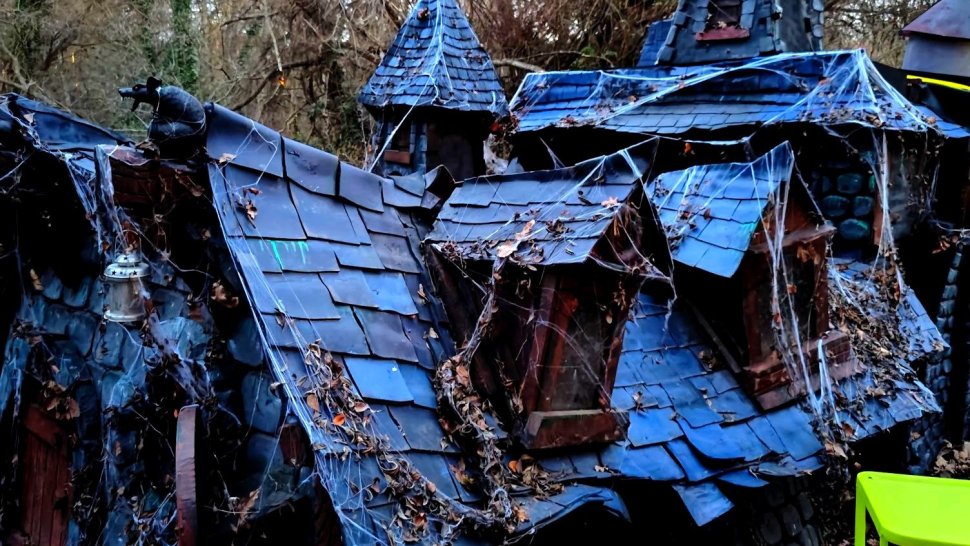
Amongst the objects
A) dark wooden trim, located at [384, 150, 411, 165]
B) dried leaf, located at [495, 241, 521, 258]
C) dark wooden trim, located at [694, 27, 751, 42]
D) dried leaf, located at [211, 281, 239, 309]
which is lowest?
dried leaf, located at [211, 281, 239, 309]

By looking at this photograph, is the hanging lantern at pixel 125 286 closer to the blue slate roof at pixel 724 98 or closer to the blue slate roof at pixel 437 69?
the blue slate roof at pixel 437 69

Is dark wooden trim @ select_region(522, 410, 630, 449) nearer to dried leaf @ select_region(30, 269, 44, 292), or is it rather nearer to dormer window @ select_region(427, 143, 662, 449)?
dormer window @ select_region(427, 143, 662, 449)

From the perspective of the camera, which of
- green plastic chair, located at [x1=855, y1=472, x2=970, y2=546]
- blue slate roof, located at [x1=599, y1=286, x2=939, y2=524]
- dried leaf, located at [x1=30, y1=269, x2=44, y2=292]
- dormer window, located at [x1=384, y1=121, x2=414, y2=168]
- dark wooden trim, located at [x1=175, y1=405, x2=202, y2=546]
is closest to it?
dark wooden trim, located at [x1=175, y1=405, x2=202, y2=546]

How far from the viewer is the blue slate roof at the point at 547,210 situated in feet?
13.7

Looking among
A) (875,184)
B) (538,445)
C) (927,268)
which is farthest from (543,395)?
(927,268)

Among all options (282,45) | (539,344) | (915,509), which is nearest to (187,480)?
(539,344)

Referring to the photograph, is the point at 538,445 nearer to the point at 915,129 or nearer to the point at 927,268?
the point at 915,129

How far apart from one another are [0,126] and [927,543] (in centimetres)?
538

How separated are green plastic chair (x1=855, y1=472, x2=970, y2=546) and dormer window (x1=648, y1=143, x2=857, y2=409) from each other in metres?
1.29

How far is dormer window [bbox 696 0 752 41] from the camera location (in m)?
10.2

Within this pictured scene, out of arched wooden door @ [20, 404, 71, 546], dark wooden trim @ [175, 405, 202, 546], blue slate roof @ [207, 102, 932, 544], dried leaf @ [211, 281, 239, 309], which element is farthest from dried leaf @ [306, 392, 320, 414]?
arched wooden door @ [20, 404, 71, 546]

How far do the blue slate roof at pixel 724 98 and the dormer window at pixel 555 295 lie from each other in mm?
5141

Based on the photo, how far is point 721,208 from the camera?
5984mm

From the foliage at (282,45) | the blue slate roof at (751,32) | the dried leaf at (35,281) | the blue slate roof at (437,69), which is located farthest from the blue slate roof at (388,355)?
the foliage at (282,45)
